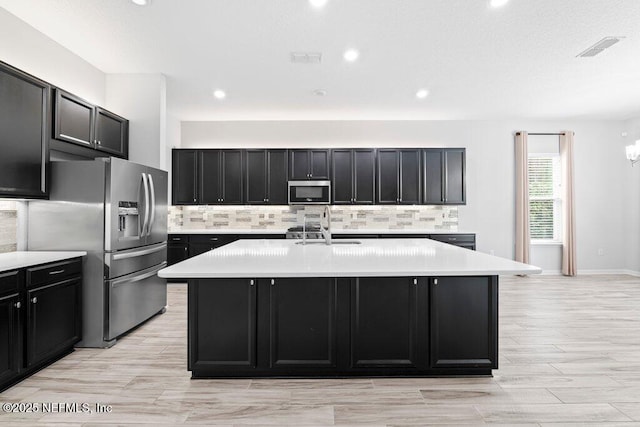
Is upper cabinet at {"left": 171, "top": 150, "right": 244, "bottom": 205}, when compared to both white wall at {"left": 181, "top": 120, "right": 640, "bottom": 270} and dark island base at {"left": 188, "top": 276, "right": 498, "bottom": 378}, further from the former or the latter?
dark island base at {"left": 188, "top": 276, "right": 498, "bottom": 378}

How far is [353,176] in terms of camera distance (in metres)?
Result: 6.59

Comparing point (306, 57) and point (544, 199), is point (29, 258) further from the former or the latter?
point (544, 199)

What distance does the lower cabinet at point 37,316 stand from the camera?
100.0 inches

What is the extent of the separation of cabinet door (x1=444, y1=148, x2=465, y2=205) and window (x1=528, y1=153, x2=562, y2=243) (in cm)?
163

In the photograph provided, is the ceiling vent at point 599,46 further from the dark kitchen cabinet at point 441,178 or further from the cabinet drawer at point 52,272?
the cabinet drawer at point 52,272

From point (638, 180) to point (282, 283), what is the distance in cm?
749

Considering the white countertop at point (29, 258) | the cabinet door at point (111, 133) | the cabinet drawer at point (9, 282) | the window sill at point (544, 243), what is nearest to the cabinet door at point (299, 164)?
the cabinet door at point (111, 133)

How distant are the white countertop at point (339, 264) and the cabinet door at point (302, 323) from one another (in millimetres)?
201

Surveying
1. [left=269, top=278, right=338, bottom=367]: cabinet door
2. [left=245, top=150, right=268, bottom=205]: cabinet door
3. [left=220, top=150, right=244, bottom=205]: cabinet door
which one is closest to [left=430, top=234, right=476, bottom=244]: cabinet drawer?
[left=245, top=150, right=268, bottom=205]: cabinet door

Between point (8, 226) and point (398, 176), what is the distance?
17.6ft

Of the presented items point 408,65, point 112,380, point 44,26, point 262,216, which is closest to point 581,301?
point 408,65

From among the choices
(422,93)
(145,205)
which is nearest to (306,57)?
(422,93)

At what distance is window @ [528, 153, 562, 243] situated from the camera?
7.20 meters

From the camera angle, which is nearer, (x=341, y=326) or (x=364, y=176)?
(x=341, y=326)
